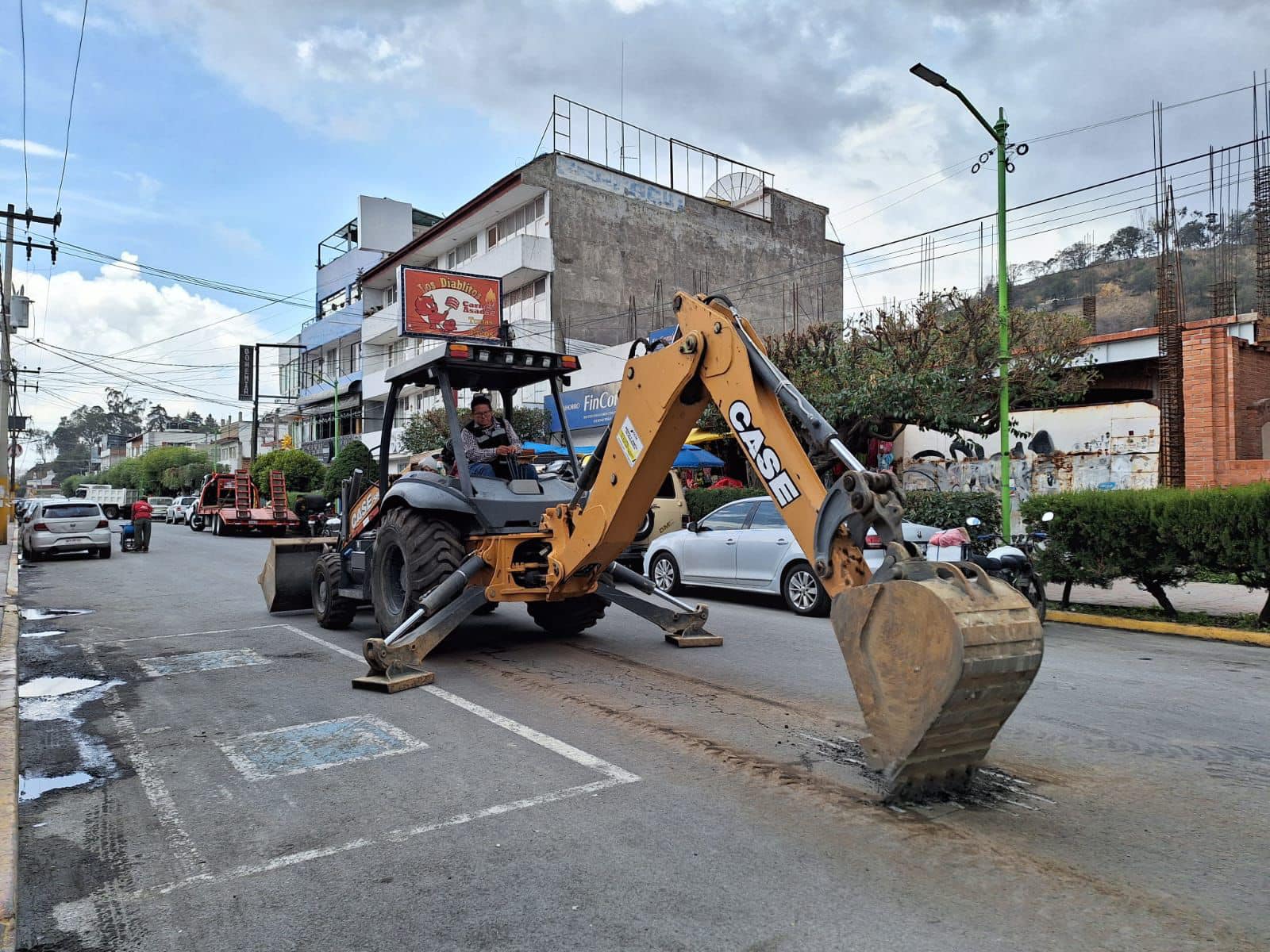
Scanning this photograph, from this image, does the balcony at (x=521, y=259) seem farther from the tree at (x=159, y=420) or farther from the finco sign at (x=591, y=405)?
the tree at (x=159, y=420)

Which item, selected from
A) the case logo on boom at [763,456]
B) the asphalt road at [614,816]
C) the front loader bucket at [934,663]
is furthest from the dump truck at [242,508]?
the front loader bucket at [934,663]

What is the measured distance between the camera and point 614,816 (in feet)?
14.1

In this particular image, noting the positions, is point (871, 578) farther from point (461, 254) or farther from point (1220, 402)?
point (461, 254)

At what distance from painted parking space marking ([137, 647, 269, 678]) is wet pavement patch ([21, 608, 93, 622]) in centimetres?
430

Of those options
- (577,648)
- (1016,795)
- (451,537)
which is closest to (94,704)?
(451,537)

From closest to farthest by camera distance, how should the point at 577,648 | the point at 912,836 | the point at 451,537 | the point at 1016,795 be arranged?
the point at 912,836
the point at 1016,795
the point at 451,537
the point at 577,648

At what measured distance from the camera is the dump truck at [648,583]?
3932mm

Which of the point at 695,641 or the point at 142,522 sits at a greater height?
the point at 142,522

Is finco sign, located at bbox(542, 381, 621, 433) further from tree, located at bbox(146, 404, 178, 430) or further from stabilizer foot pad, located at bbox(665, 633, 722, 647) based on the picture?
tree, located at bbox(146, 404, 178, 430)

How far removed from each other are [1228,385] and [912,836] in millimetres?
17136

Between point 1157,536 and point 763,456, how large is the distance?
730cm

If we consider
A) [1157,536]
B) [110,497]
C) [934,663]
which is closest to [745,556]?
[1157,536]

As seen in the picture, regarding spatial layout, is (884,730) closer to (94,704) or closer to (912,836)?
(912,836)

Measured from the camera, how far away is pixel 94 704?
22.6 ft
